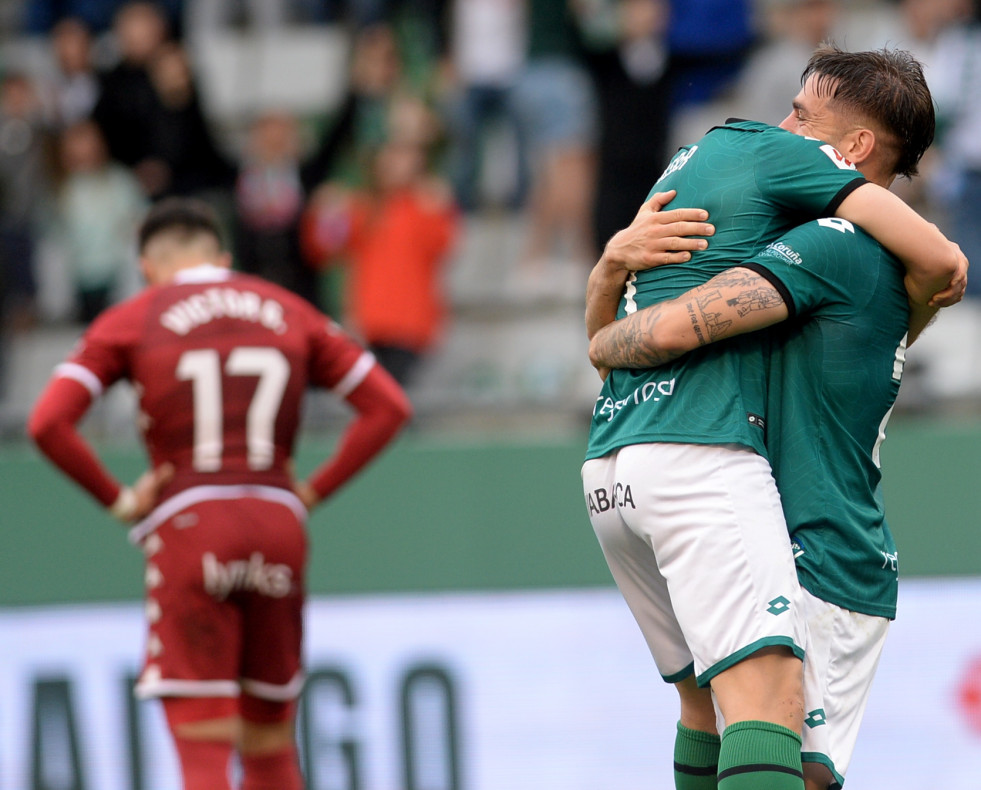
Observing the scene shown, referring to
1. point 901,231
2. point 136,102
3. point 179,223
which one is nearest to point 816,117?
point 901,231

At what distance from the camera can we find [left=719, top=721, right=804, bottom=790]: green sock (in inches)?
107

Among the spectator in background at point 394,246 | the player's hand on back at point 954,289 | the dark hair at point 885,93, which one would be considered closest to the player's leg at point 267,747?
the player's hand on back at point 954,289

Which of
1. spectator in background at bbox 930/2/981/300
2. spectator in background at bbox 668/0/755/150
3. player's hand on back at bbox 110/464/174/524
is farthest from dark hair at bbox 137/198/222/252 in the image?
spectator in background at bbox 930/2/981/300

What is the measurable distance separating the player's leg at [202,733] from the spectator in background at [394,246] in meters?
3.25

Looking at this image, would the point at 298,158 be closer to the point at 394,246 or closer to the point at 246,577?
the point at 394,246

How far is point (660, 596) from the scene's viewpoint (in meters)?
3.15

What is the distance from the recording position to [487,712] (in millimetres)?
6047

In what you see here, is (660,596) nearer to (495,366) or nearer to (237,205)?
(495,366)

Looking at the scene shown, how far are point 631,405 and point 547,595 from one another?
11.0 feet

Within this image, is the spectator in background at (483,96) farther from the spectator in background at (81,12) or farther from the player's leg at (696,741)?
the player's leg at (696,741)

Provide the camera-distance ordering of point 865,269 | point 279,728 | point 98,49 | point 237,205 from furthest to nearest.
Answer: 1. point 98,49
2. point 237,205
3. point 279,728
4. point 865,269

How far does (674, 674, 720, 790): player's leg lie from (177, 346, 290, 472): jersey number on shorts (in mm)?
1762

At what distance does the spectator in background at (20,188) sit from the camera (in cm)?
781

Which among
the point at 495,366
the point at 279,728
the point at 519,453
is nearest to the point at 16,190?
the point at 495,366
